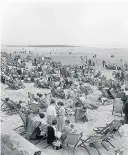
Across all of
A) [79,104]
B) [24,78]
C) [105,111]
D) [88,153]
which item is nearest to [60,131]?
[88,153]

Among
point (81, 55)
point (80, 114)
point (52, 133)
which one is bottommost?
point (81, 55)

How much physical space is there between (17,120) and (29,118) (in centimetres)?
173

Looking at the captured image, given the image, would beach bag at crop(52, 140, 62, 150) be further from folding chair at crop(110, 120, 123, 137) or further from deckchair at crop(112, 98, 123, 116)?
deckchair at crop(112, 98, 123, 116)

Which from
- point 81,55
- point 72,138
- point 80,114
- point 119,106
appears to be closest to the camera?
point 72,138

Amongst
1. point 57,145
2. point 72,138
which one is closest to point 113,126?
point 72,138

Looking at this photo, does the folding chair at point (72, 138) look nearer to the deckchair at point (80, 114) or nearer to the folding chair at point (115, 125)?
the folding chair at point (115, 125)

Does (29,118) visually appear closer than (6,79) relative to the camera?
Yes

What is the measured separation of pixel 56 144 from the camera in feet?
26.4

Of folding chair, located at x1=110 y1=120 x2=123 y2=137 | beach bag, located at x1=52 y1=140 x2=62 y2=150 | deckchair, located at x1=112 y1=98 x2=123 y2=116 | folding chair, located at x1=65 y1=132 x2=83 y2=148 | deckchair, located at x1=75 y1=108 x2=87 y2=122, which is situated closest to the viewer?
folding chair, located at x1=65 y1=132 x2=83 y2=148

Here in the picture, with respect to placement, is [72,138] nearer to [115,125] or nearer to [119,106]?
[115,125]

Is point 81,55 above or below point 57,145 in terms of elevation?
below

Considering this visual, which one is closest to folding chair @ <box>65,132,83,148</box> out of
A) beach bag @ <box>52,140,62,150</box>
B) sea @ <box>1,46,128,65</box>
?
beach bag @ <box>52,140,62,150</box>

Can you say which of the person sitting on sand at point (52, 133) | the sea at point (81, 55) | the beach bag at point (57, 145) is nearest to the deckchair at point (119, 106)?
the person sitting on sand at point (52, 133)

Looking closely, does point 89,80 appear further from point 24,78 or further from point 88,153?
point 88,153
